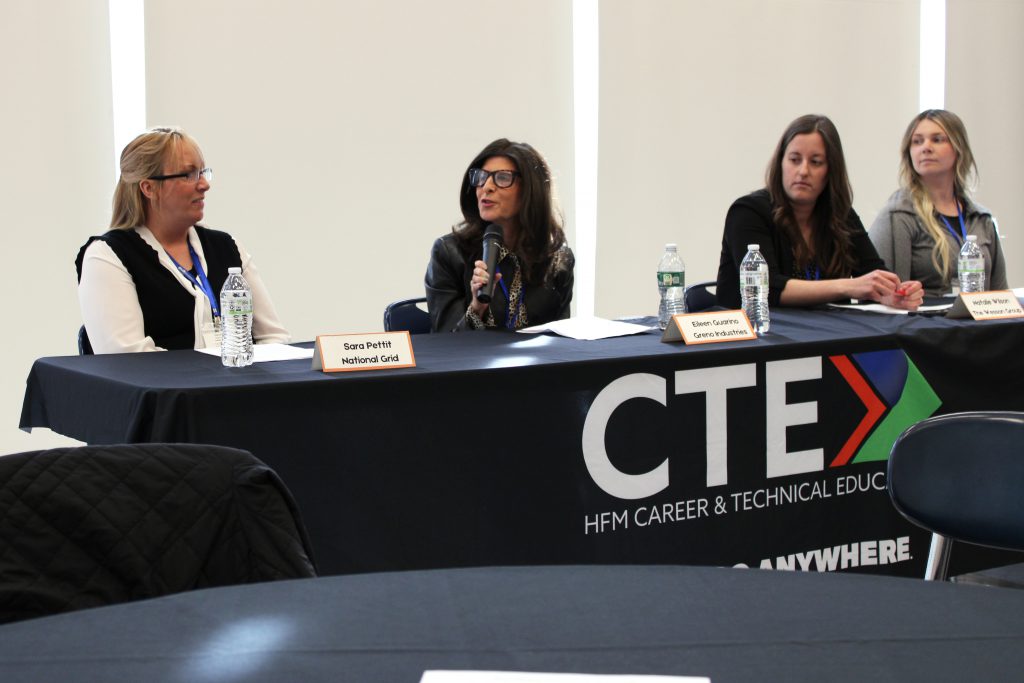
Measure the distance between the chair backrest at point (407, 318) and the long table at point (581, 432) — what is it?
53cm

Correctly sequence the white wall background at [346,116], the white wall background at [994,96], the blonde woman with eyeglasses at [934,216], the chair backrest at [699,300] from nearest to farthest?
the chair backrest at [699,300] < the blonde woman with eyeglasses at [934,216] < the white wall background at [346,116] < the white wall background at [994,96]

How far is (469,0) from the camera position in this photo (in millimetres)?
4637

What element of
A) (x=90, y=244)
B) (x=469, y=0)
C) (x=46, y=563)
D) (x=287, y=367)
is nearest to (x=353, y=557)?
(x=287, y=367)

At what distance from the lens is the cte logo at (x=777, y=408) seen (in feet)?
7.55

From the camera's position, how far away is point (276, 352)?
2.43 meters

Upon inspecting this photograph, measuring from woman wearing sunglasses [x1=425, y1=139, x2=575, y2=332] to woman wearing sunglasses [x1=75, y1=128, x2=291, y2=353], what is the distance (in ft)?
1.51

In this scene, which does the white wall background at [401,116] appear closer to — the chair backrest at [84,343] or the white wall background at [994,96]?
the white wall background at [994,96]

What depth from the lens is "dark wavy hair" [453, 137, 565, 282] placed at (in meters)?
3.02

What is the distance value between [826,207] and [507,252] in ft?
3.26

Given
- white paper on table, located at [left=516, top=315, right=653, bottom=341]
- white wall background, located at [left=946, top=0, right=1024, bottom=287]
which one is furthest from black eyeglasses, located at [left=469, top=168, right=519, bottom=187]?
white wall background, located at [left=946, top=0, right=1024, bottom=287]

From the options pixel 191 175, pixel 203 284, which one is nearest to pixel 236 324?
pixel 203 284

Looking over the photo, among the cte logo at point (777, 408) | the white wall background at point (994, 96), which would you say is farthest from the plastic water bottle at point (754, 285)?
the white wall background at point (994, 96)

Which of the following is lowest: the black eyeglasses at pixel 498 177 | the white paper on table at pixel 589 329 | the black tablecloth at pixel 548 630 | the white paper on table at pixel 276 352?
the black tablecloth at pixel 548 630

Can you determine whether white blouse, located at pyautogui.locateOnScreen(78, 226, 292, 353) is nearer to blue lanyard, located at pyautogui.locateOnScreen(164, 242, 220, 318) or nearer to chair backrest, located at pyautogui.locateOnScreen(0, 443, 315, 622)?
blue lanyard, located at pyautogui.locateOnScreen(164, 242, 220, 318)
